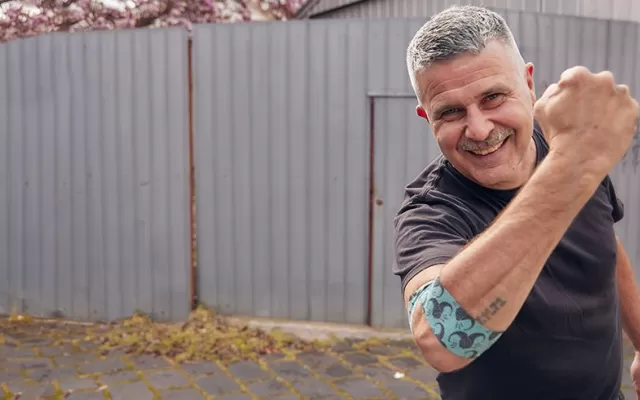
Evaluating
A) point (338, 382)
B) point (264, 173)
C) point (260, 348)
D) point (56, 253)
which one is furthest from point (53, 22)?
point (338, 382)

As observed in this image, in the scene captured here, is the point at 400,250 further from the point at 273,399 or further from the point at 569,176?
the point at 273,399

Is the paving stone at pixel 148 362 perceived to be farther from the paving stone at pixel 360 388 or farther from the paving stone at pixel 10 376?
the paving stone at pixel 360 388

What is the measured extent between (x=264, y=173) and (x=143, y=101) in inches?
48.8

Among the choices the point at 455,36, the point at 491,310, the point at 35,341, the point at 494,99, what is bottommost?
the point at 35,341

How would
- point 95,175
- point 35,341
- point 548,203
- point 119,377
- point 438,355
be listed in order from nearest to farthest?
point 548,203 → point 438,355 → point 119,377 → point 35,341 → point 95,175

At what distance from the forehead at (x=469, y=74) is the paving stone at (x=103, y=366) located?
3894 millimetres

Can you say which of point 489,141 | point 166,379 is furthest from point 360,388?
point 489,141

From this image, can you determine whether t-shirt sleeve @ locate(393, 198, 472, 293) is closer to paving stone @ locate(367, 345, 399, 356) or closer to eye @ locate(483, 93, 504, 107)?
eye @ locate(483, 93, 504, 107)

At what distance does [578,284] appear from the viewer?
5.78 feet

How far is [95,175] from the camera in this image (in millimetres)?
5914

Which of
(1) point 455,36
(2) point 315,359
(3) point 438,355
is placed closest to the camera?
(3) point 438,355

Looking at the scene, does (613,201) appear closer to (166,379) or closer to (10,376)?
(166,379)

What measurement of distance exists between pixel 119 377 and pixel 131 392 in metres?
0.30

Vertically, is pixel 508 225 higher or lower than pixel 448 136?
lower
